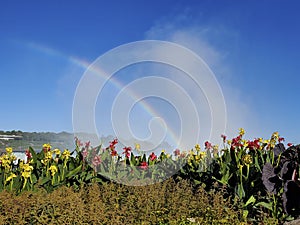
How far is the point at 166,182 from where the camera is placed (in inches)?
246

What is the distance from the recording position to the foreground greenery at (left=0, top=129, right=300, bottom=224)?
4.66 meters

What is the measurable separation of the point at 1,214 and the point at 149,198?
6.14 ft

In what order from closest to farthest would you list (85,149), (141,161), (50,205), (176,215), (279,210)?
(50,205), (176,215), (279,210), (85,149), (141,161)

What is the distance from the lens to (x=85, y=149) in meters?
6.79

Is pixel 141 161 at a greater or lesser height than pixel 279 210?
greater

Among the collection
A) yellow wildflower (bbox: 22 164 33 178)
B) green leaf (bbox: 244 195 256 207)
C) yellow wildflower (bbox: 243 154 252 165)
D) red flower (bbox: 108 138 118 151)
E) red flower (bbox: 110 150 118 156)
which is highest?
red flower (bbox: 108 138 118 151)

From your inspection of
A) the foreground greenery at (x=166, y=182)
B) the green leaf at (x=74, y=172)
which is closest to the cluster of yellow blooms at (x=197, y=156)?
the foreground greenery at (x=166, y=182)

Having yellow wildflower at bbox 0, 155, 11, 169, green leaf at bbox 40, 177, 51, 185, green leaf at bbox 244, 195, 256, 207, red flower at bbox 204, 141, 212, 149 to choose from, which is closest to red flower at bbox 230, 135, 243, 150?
red flower at bbox 204, 141, 212, 149

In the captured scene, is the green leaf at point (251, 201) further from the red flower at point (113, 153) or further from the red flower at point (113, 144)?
the red flower at point (113, 144)

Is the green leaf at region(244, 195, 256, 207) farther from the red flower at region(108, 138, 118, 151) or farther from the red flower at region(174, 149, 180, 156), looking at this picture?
the red flower at region(108, 138, 118, 151)

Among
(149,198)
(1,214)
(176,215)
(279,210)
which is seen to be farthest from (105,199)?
(279,210)

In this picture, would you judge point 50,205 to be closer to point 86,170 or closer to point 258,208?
point 86,170

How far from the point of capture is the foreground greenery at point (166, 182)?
15.3ft

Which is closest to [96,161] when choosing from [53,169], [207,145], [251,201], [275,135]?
[53,169]
